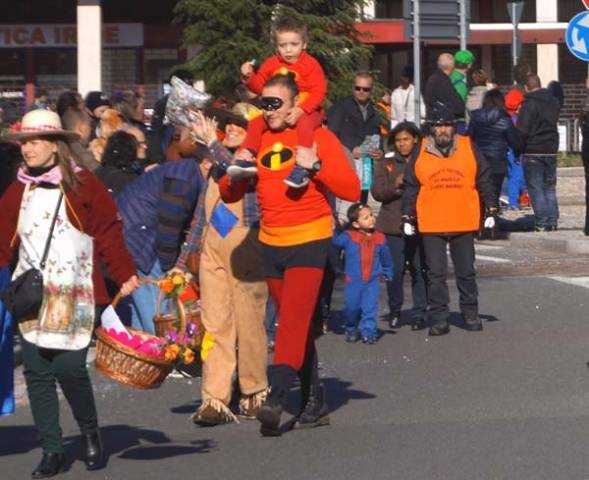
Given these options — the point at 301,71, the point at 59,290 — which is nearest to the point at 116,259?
the point at 59,290

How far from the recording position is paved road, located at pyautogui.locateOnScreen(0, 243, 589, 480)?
8.66m

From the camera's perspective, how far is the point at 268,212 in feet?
31.0

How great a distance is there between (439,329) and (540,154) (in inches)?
348

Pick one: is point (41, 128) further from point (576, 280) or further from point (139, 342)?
point (576, 280)

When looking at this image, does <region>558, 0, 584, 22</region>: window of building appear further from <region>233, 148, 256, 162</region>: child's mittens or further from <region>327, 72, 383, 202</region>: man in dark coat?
<region>233, 148, 256, 162</region>: child's mittens

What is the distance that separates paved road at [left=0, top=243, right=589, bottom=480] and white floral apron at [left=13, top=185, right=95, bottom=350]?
717 mm

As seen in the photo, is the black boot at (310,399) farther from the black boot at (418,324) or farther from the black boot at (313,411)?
the black boot at (418,324)

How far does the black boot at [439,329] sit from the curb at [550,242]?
6394 millimetres

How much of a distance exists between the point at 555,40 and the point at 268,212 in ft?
124

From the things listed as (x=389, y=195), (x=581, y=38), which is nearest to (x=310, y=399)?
(x=389, y=195)

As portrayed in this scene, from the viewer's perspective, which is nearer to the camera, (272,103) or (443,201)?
(272,103)

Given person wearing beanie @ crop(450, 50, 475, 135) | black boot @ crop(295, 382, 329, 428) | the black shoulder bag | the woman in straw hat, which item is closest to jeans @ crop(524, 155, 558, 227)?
person wearing beanie @ crop(450, 50, 475, 135)

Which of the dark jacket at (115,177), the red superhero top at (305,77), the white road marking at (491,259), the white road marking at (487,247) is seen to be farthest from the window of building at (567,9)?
the red superhero top at (305,77)

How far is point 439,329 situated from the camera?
13.8 metres
